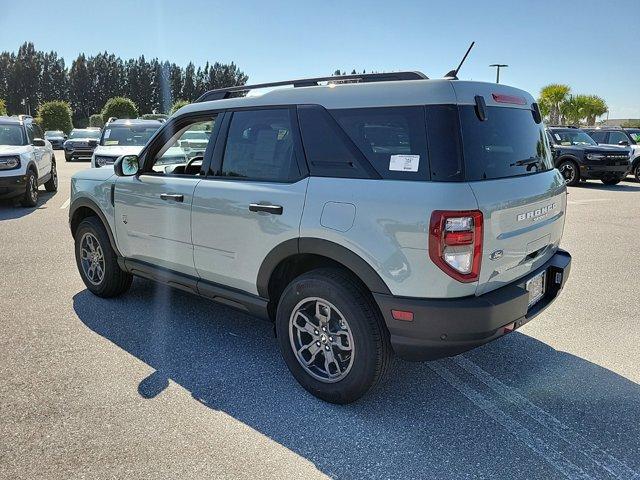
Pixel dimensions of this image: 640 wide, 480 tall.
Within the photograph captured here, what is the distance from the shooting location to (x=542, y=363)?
3582 mm

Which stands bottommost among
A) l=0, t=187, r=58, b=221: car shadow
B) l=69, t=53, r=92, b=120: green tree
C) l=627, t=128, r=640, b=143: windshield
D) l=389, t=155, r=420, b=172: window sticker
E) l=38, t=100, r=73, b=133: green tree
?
l=0, t=187, r=58, b=221: car shadow

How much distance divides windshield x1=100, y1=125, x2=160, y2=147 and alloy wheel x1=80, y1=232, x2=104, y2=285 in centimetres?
844

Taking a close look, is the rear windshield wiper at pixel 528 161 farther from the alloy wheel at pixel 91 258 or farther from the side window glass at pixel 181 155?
the alloy wheel at pixel 91 258

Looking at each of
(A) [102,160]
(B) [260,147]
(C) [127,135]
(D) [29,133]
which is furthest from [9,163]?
(B) [260,147]

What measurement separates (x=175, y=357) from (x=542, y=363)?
8.60 feet

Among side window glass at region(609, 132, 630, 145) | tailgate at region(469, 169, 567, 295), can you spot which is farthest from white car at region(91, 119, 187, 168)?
side window glass at region(609, 132, 630, 145)

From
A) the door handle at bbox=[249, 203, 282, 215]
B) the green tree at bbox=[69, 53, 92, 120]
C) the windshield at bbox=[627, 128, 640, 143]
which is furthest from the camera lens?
the green tree at bbox=[69, 53, 92, 120]

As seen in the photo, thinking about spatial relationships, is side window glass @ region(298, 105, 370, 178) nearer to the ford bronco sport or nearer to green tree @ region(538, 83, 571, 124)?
the ford bronco sport

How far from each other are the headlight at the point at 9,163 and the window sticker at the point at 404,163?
9.55 metres

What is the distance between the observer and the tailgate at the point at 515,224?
262 cm

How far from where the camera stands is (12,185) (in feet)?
32.1

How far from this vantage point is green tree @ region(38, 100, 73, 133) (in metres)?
56.9

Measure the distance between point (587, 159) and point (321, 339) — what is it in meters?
14.2

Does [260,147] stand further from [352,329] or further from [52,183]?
[52,183]
